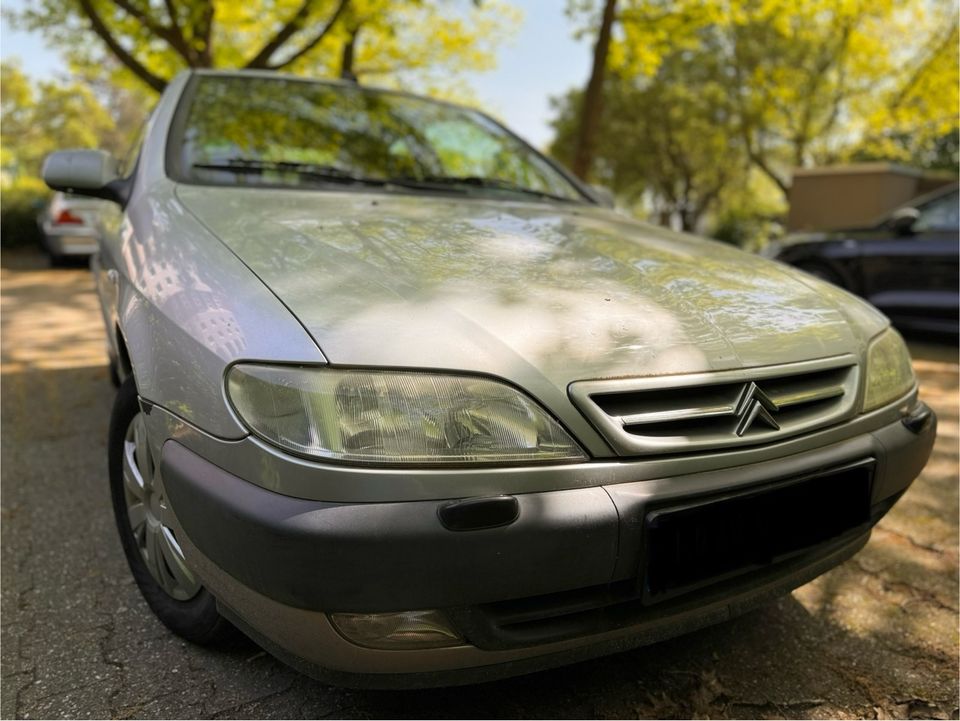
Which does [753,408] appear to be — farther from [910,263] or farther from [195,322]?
Result: [910,263]

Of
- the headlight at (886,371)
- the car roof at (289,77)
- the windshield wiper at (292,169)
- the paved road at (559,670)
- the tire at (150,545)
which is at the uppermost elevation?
the car roof at (289,77)

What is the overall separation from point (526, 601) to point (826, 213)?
38.0 feet

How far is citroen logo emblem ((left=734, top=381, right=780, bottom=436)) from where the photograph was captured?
4.85 feet

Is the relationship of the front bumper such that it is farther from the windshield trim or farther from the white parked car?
the white parked car

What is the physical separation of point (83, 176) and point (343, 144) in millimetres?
896

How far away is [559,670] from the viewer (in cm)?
175

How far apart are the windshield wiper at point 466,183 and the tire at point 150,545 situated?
1.21 metres

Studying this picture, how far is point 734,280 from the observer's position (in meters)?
1.92

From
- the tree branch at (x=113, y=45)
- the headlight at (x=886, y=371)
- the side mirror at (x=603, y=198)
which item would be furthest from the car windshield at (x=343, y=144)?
the tree branch at (x=113, y=45)

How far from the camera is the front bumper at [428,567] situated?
1.20 meters

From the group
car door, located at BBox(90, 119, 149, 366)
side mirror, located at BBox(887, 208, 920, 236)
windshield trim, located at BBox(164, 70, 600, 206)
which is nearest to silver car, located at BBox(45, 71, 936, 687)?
windshield trim, located at BBox(164, 70, 600, 206)

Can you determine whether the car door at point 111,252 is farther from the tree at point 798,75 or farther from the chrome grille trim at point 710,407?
the tree at point 798,75

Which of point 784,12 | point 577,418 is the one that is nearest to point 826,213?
point 784,12

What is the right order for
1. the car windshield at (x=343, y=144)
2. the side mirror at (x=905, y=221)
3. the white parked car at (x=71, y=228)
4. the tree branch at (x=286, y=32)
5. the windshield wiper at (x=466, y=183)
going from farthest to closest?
the white parked car at (x=71, y=228) < the tree branch at (x=286, y=32) < the side mirror at (x=905, y=221) < the windshield wiper at (x=466, y=183) < the car windshield at (x=343, y=144)
